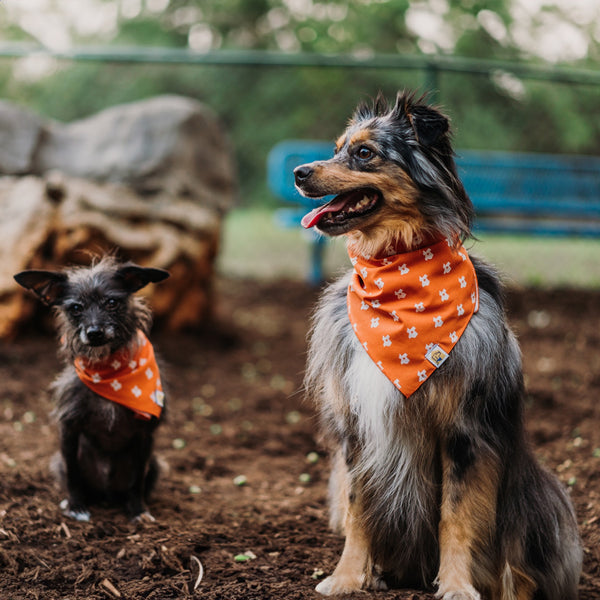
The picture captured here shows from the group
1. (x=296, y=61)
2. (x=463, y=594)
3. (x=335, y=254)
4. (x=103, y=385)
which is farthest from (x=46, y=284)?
(x=335, y=254)

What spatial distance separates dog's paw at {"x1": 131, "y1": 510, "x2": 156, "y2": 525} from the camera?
12.3 ft

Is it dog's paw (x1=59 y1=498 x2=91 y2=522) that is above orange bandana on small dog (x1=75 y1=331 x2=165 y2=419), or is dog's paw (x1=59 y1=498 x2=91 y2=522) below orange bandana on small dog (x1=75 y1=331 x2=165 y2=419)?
below

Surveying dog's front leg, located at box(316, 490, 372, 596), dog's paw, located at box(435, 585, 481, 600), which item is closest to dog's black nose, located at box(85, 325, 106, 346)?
dog's front leg, located at box(316, 490, 372, 596)

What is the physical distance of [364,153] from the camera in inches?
123

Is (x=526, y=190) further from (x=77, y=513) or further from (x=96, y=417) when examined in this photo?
(x=77, y=513)

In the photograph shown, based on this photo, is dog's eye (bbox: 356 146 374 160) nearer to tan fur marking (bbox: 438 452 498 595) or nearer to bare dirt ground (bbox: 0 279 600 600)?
tan fur marking (bbox: 438 452 498 595)

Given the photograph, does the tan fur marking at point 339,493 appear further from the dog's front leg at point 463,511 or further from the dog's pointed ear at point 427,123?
the dog's pointed ear at point 427,123

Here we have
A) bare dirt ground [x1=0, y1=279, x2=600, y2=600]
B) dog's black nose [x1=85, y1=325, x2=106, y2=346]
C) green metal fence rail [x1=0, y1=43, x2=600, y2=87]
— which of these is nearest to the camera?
bare dirt ground [x1=0, y1=279, x2=600, y2=600]

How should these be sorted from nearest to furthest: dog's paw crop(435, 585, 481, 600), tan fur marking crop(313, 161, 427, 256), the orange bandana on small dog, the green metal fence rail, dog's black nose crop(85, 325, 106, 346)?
dog's paw crop(435, 585, 481, 600) < tan fur marking crop(313, 161, 427, 256) < dog's black nose crop(85, 325, 106, 346) < the orange bandana on small dog < the green metal fence rail

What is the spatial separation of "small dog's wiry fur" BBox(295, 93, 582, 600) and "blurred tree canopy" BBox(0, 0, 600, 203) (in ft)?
8.05

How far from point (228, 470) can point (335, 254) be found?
6829 millimetres

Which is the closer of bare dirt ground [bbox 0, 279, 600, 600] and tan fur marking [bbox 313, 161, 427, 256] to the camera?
tan fur marking [bbox 313, 161, 427, 256]

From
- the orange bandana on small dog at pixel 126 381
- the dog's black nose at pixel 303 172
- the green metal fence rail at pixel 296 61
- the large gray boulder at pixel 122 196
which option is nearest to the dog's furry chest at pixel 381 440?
the dog's black nose at pixel 303 172

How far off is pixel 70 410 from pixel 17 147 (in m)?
4.23
